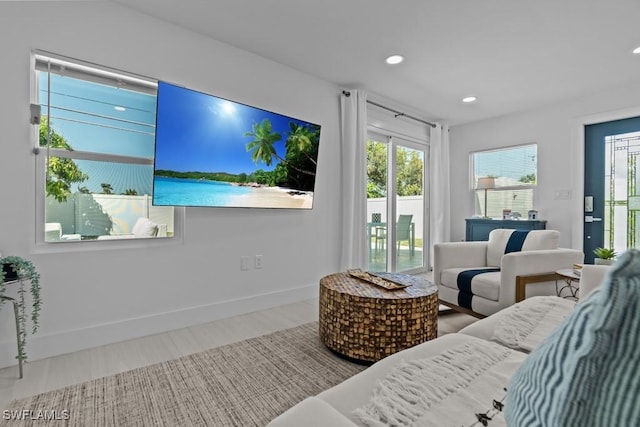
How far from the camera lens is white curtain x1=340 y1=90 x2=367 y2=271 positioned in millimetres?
3656

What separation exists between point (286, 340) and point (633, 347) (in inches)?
87.2

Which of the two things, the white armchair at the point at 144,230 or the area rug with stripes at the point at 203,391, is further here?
the white armchair at the point at 144,230

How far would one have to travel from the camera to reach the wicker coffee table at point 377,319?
72.2 inches

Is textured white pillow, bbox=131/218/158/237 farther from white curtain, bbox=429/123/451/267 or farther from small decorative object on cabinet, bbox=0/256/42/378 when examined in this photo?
white curtain, bbox=429/123/451/267

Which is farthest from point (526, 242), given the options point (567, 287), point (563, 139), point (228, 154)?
point (228, 154)

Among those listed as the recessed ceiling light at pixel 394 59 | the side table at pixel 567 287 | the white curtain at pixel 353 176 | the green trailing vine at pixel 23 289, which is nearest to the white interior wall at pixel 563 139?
the side table at pixel 567 287

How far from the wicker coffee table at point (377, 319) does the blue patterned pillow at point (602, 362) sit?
152cm

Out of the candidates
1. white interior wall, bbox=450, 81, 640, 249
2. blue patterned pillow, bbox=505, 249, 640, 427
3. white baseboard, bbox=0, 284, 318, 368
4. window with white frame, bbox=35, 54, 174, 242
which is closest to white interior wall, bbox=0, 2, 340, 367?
white baseboard, bbox=0, 284, 318, 368

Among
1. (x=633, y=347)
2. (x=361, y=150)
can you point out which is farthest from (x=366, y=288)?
(x=361, y=150)

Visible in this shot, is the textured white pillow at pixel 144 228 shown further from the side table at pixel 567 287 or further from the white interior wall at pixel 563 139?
the white interior wall at pixel 563 139

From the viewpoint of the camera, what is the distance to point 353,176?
369 cm

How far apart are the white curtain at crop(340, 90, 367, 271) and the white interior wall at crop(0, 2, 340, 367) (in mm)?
122

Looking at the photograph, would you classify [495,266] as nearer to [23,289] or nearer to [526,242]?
[526,242]

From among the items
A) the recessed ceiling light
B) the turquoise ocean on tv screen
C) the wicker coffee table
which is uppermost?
the recessed ceiling light
